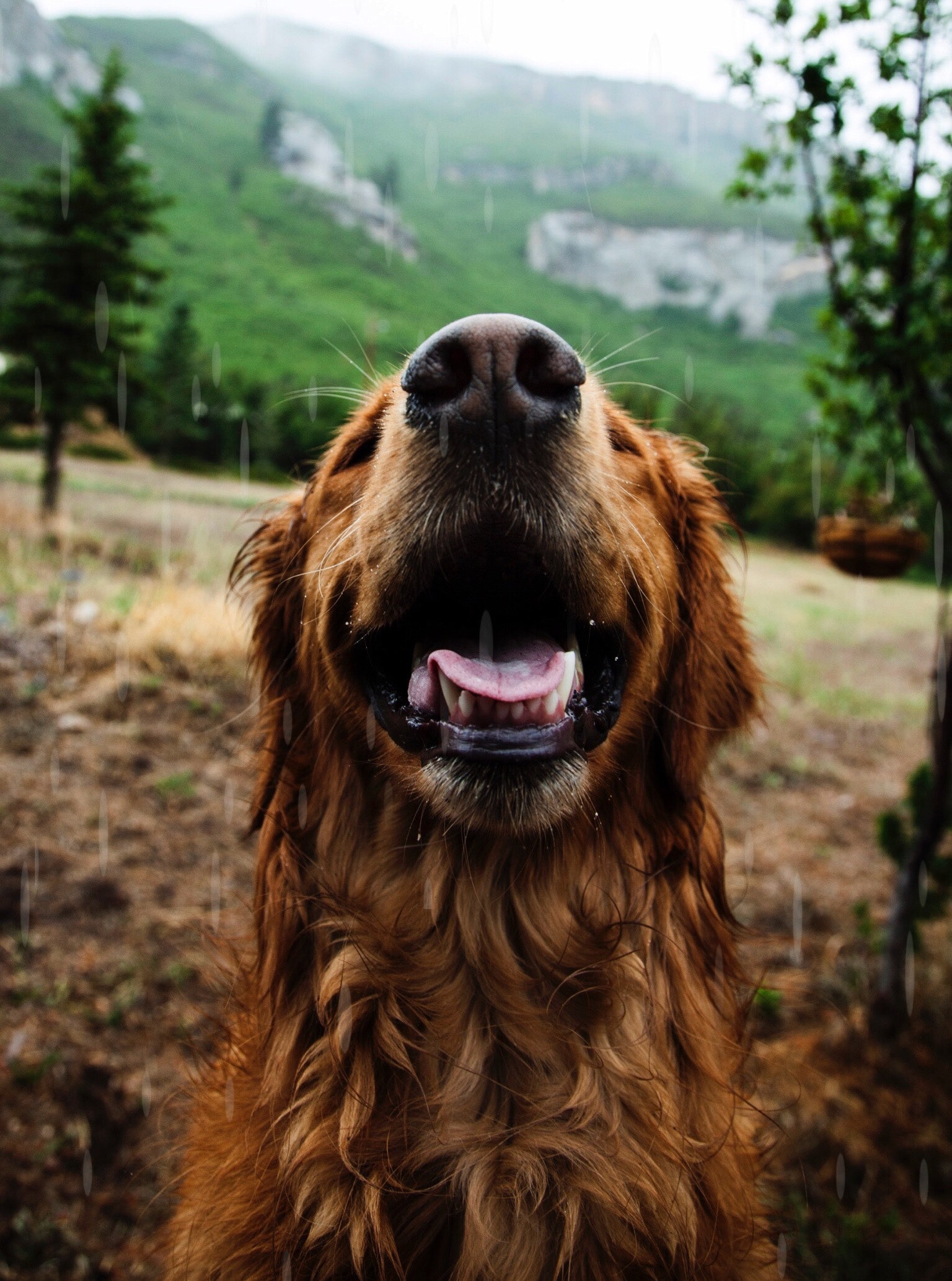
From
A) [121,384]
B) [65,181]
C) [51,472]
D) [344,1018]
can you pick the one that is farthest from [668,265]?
[344,1018]

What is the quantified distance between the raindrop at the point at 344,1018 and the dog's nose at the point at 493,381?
1.38m

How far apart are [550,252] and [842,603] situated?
127 m

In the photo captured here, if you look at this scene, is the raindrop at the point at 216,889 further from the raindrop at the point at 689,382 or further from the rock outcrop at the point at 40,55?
the rock outcrop at the point at 40,55

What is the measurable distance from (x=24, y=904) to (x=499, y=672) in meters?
3.64

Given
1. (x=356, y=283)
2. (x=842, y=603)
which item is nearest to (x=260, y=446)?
(x=842, y=603)

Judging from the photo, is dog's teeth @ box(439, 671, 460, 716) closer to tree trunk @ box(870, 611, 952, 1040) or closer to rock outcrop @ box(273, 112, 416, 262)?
tree trunk @ box(870, 611, 952, 1040)

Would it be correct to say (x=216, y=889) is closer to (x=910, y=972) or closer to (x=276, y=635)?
(x=276, y=635)

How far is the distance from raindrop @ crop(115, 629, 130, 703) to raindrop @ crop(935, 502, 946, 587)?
5.44 m

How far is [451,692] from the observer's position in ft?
6.07

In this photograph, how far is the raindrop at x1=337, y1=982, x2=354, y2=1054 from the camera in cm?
201

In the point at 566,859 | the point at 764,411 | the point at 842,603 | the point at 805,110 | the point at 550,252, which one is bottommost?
the point at 842,603

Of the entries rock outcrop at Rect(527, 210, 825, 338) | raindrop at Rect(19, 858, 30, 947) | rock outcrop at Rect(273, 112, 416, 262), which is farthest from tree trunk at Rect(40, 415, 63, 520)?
rock outcrop at Rect(527, 210, 825, 338)

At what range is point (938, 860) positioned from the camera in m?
3.92

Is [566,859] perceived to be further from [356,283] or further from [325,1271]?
[356,283]
